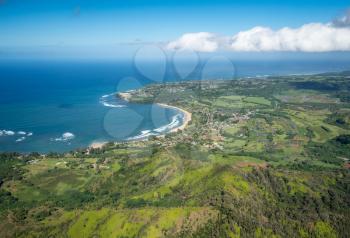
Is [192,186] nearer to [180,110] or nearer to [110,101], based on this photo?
[180,110]

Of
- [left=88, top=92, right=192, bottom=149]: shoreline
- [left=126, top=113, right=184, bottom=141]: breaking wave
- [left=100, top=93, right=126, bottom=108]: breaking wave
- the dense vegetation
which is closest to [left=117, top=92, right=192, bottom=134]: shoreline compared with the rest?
[left=88, top=92, right=192, bottom=149]: shoreline

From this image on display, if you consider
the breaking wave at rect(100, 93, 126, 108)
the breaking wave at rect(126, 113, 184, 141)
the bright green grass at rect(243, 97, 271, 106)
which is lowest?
the bright green grass at rect(243, 97, 271, 106)

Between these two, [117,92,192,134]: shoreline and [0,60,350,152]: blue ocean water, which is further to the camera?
[117,92,192,134]: shoreline

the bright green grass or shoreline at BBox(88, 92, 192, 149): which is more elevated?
shoreline at BBox(88, 92, 192, 149)

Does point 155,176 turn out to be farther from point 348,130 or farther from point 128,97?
point 128,97

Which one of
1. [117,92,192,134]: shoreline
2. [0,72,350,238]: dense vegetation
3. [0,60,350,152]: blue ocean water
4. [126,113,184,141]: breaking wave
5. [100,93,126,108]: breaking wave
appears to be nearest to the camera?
[0,72,350,238]: dense vegetation

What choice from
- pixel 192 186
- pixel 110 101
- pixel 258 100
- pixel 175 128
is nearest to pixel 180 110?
pixel 175 128

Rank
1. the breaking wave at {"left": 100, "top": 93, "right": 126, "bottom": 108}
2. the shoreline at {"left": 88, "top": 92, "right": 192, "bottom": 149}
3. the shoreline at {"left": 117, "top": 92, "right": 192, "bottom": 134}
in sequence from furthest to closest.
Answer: the breaking wave at {"left": 100, "top": 93, "right": 126, "bottom": 108} → the shoreline at {"left": 117, "top": 92, "right": 192, "bottom": 134} → the shoreline at {"left": 88, "top": 92, "right": 192, "bottom": 149}

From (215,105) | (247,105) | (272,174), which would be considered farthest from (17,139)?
(247,105)

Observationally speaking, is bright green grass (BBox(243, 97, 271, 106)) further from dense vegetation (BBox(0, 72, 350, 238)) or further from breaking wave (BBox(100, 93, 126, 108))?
breaking wave (BBox(100, 93, 126, 108))

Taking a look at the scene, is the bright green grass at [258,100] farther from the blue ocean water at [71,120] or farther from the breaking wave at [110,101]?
the breaking wave at [110,101]
